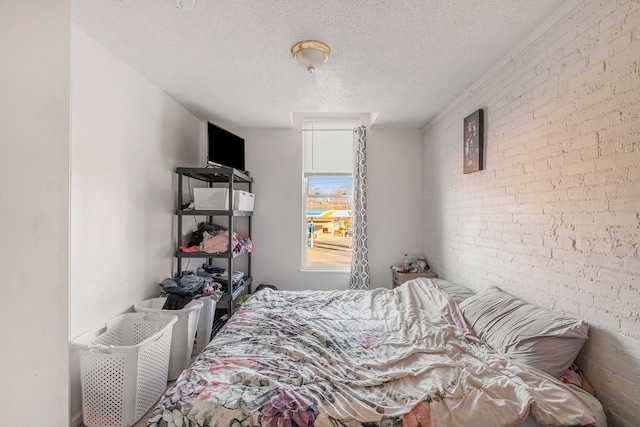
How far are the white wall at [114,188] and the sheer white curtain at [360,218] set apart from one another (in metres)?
2.06

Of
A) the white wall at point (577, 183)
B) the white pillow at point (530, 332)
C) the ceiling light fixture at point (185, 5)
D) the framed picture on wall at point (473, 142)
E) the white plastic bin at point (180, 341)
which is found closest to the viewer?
the white wall at point (577, 183)

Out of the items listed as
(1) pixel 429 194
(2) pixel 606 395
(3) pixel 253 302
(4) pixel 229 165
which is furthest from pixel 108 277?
(1) pixel 429 194

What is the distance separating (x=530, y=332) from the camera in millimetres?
1463

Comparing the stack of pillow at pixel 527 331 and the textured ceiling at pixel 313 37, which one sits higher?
the textured ceiling at pixel 313 37

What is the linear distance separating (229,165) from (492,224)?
268 cm

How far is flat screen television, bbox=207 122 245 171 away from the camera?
9.77 feet

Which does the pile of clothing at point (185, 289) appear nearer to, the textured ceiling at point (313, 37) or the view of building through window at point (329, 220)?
the view of building through window at point (329, 220)

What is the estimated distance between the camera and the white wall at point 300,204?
12.0 ft

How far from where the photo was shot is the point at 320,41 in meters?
1.85

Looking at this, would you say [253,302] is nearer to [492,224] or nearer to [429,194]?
[492,224]

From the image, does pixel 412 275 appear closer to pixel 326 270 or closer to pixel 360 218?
pixel 360 218

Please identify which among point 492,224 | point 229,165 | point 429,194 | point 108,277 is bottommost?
point 108,277

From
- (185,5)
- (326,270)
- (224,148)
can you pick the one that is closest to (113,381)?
(185,5)

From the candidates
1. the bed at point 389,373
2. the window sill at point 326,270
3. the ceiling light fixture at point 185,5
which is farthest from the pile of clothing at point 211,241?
the ceiling light fixture at point 185,5
